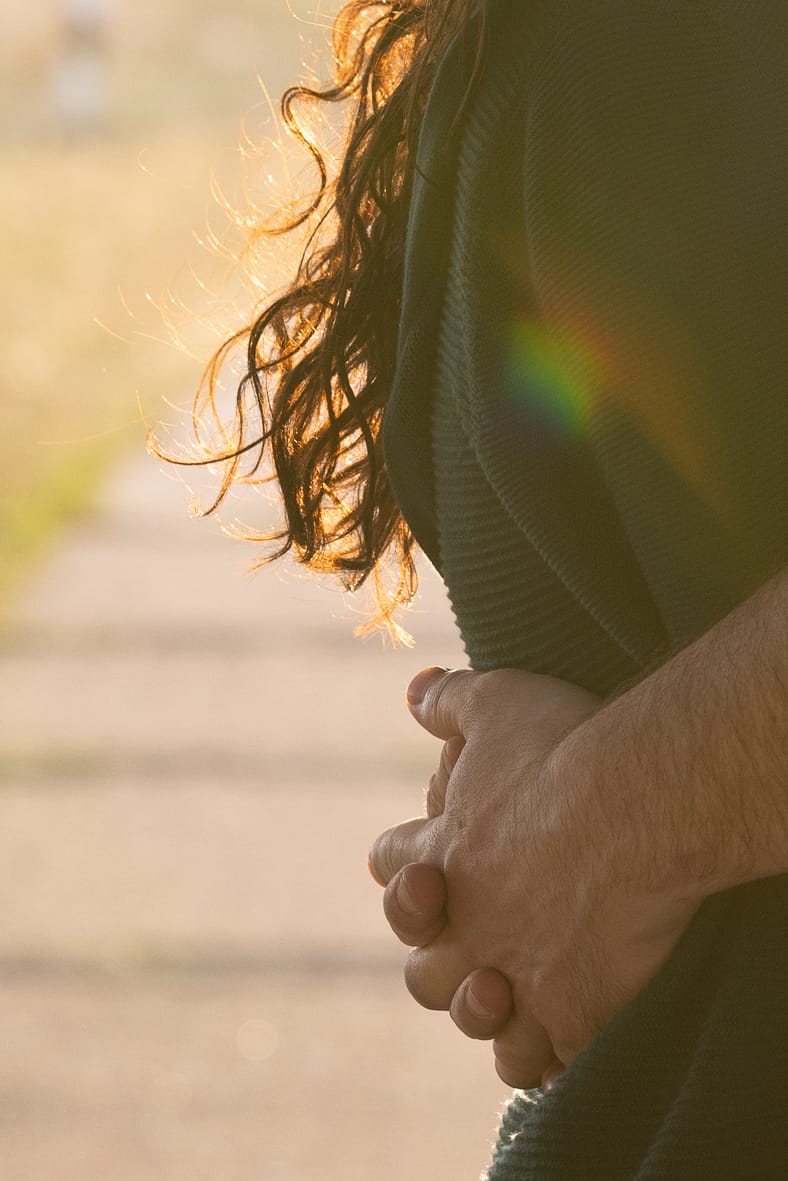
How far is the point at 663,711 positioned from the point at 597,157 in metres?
0.42

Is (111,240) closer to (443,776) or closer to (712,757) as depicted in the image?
(443,776)

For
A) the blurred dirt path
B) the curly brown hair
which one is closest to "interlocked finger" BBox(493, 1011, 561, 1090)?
the curly brown hair

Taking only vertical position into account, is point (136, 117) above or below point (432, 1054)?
above

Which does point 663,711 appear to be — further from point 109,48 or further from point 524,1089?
point 109,48

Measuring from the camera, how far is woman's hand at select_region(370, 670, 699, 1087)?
1285mm

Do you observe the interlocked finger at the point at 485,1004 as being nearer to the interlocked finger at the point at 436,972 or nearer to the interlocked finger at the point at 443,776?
the interlocked finger at the point at 436,972

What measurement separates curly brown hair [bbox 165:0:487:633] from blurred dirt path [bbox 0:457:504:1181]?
6.40 ft

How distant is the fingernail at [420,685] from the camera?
160cm

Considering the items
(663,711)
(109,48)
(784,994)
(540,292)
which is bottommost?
(784,994)

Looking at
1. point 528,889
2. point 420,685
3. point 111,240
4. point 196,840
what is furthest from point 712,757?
point 111,240

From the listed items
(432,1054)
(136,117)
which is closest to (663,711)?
(432,1054)

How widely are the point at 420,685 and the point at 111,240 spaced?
18.1m

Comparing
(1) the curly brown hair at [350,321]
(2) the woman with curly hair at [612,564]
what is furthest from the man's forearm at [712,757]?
(1) the curly brown hair at [350,321]

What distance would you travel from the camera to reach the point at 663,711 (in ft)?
4.14
